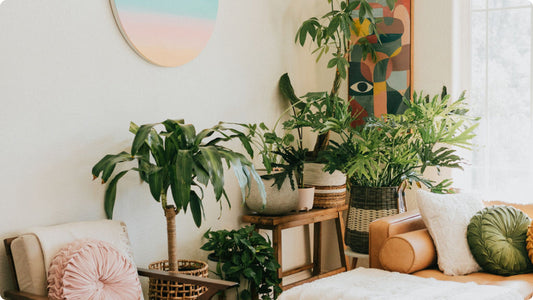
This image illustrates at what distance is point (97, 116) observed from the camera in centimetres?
253

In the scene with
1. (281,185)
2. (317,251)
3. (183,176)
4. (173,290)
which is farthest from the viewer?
(317,251)

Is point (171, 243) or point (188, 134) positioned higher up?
point (188, 134)

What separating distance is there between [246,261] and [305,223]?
0.66 meters

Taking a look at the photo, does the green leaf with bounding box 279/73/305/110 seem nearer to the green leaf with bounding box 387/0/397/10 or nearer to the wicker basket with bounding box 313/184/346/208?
the wicker basket with bounding box 313/184/346/208

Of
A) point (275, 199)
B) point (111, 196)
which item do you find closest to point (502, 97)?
point (275, 199)

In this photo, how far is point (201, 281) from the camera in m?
2.19

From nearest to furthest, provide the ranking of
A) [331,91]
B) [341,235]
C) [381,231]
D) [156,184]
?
[156,184] → [381,231] → [341,235] → [331,91]

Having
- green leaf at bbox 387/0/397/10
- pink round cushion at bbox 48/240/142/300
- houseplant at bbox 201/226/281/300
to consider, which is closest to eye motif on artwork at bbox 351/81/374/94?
green leaf at bbox 387/0/397/10

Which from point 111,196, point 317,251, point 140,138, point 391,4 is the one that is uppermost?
point 391,4

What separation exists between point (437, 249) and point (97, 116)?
179 cm

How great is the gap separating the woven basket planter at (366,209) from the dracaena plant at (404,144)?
0.08 m

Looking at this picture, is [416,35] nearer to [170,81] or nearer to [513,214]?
[513,214]

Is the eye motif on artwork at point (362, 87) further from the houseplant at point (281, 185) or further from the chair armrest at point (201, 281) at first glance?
the chair armrest at point (201, 281)

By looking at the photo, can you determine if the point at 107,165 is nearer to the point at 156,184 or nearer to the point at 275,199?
the point at 156,184
